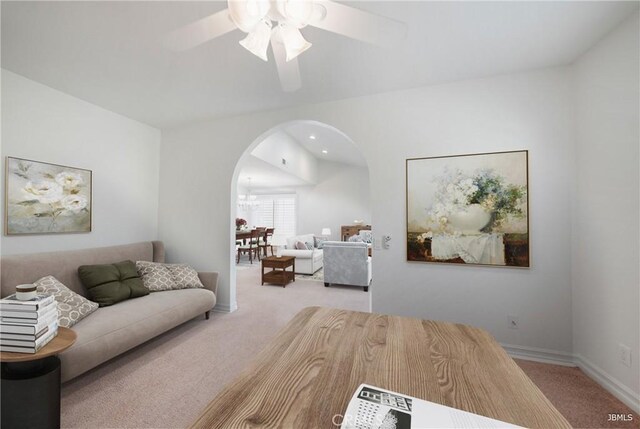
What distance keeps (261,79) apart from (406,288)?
2.46 m

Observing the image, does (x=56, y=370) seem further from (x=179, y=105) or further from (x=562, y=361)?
(x=562, y=361)

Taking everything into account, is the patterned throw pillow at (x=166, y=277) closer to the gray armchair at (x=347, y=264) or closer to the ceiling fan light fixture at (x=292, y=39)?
the gray armchair at (x=347, y=264)

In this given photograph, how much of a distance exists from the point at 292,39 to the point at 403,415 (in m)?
1.42

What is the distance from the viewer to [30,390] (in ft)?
4.62

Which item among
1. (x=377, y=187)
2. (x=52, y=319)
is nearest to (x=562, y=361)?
(x=377, y=187)

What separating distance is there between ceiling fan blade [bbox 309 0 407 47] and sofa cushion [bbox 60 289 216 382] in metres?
2.50

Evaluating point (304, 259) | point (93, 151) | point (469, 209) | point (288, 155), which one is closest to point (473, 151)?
point (469, 209)

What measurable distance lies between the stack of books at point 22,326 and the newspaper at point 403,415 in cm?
185

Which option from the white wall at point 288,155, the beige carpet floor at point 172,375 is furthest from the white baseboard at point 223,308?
the white wall at point 288,155

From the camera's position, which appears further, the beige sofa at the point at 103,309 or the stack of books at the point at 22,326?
the beige sofa at the point at 103,309

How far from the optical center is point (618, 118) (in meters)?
1.77

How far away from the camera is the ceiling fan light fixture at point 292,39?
1.17 metres

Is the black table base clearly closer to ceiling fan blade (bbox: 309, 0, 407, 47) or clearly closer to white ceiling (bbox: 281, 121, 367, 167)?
ceiling fan blade (bbox: 309, 0, 407, 47)

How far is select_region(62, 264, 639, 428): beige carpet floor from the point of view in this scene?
5.40 feet
